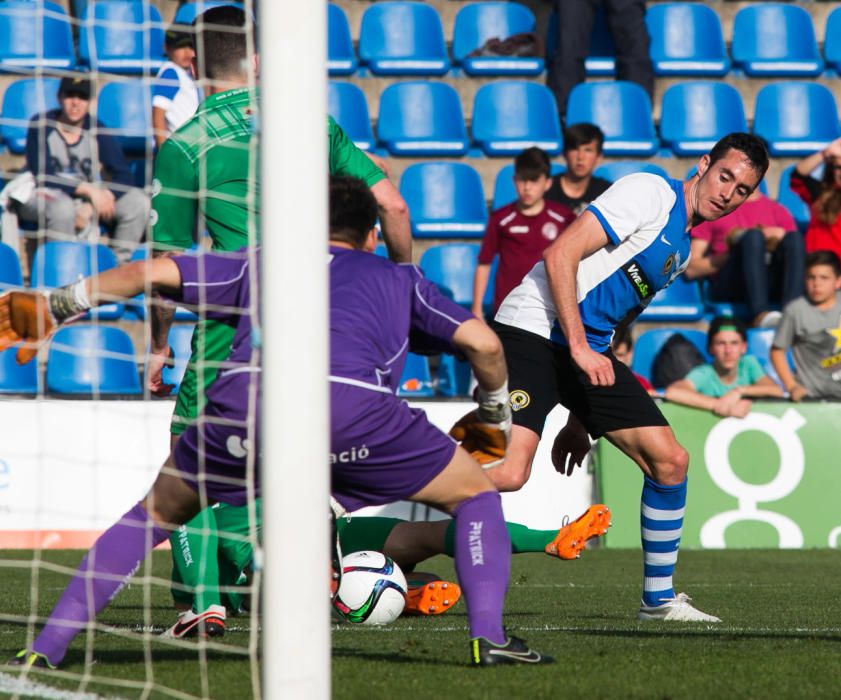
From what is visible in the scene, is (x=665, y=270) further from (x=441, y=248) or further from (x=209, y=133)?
(x=441, y=248)

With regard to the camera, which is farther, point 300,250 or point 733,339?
point 733,339

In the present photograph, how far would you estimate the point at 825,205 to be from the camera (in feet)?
39.7

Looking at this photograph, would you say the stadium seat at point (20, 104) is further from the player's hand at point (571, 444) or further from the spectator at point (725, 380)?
the player's hand at point (571, 444)

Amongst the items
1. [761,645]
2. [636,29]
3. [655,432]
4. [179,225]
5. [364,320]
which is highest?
[636,29]

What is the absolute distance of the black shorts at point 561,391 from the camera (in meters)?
6.20

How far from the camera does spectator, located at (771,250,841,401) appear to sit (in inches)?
444

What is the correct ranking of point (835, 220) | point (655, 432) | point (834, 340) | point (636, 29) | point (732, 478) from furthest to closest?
point (636, 29) → point (835, 220) → point (834, 340) → point (732, 478) → point (655, 432)

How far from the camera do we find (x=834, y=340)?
1130cm

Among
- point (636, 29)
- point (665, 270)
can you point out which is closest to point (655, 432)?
point (665, 270)

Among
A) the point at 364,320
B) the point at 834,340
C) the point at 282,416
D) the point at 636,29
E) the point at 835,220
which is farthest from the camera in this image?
the point at 636,29

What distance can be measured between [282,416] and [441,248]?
8.53m

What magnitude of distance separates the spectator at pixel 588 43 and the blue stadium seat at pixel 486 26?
37 cm

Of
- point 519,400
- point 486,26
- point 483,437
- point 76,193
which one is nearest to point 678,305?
point 486,26

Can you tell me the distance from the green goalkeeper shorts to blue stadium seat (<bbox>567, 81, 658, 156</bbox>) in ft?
27.2
